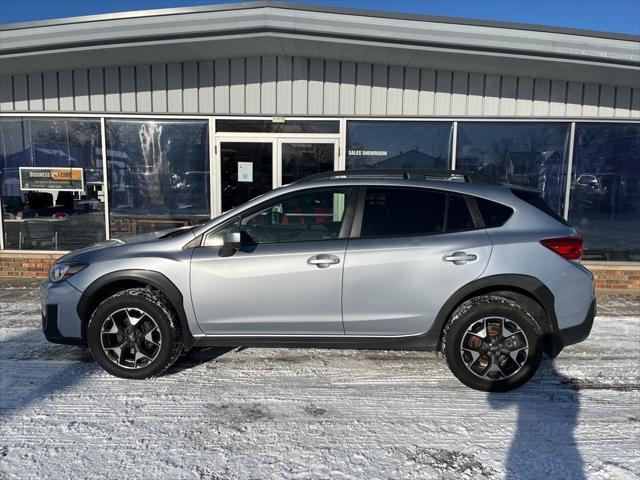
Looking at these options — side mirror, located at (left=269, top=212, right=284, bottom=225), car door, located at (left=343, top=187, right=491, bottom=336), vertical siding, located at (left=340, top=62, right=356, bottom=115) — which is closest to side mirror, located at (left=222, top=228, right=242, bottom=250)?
side mirror, located at (left=269, top=212, right=284, bottom=225)

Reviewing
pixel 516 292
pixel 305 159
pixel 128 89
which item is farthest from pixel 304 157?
pixel 516 292

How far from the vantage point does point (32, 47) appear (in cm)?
610

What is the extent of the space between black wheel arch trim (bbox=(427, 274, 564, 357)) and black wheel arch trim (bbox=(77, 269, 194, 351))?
196 cm

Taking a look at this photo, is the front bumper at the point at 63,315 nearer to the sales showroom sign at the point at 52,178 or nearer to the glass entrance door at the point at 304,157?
the glass entrance door at the point at 304,157

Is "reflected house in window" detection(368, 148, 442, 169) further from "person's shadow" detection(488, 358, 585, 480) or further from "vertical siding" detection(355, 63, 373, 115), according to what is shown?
"person's shadow" detection(488, 358, 585, 480)

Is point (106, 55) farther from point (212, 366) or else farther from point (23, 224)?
point (212, 366)

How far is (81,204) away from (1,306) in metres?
2.33

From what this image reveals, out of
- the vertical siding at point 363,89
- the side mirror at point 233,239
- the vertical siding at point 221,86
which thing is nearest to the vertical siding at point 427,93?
the vertical siding at point 363,89

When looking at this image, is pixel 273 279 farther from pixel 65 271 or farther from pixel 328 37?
pixel 328 37

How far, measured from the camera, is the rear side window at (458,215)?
352 cm

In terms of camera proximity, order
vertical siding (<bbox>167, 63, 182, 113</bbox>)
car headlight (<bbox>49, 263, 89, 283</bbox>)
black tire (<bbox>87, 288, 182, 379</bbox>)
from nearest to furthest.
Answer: black tire (<bbox>87, 288, 182, 379</bbox>) < car headlight (<bbox>49, 263, 89, 283</bbox>) < vertical siding (<bbox>167, 63, 182, 113</bbox>)

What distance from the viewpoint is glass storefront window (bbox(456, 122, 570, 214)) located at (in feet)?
23.7

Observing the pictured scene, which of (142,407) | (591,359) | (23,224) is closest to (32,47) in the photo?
(23,224)

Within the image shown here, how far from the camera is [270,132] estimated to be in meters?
7.29
